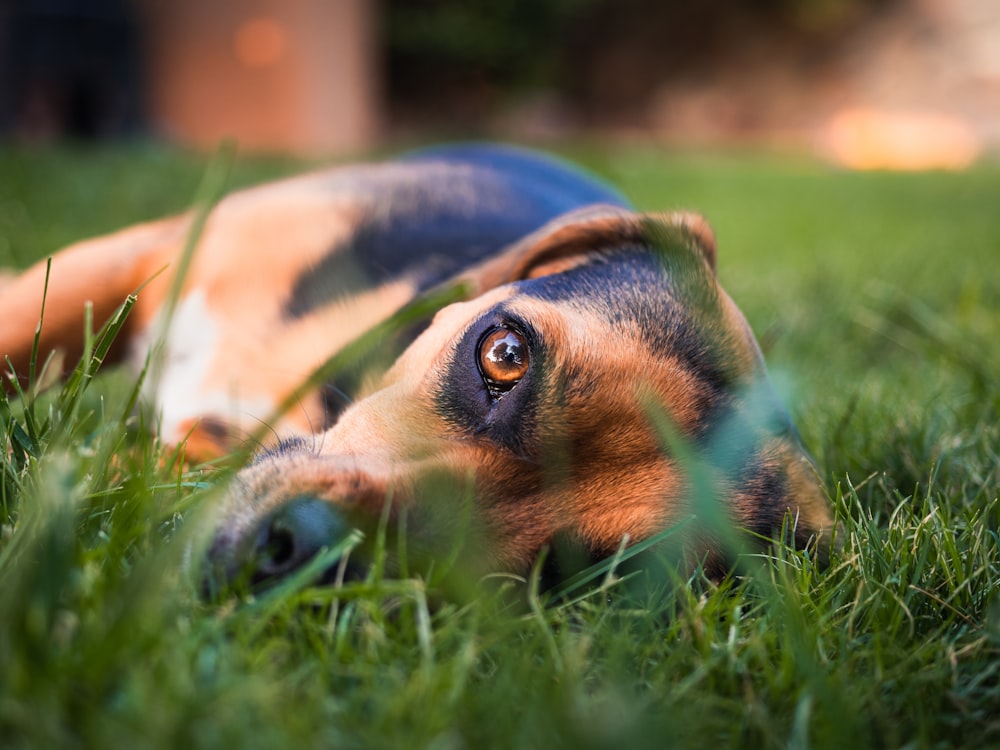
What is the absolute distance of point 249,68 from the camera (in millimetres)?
15531

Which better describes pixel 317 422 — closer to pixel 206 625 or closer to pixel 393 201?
pixel 393 201

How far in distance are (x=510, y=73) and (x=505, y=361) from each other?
762 inches

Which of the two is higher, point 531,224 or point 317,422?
point 531,224

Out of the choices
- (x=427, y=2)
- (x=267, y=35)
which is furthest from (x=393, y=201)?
(x=427, y=2)

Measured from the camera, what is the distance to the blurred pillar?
1521 centimetres

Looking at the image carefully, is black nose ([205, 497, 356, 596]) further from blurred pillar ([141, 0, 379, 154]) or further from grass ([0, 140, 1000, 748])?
blurred pillar ([141, 0, 379, 154])

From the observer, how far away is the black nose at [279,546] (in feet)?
5.24

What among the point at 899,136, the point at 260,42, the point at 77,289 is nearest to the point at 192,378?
the point at 77,289

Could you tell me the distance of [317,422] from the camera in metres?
2.76

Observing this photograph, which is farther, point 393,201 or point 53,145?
point 53,145

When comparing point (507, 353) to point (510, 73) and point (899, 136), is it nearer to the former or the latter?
point (510, 73)

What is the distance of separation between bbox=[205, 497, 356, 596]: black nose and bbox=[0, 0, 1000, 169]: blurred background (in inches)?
441

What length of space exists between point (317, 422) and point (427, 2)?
19.1 metres

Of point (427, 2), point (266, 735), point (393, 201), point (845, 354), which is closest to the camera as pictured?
point (266, 735)
